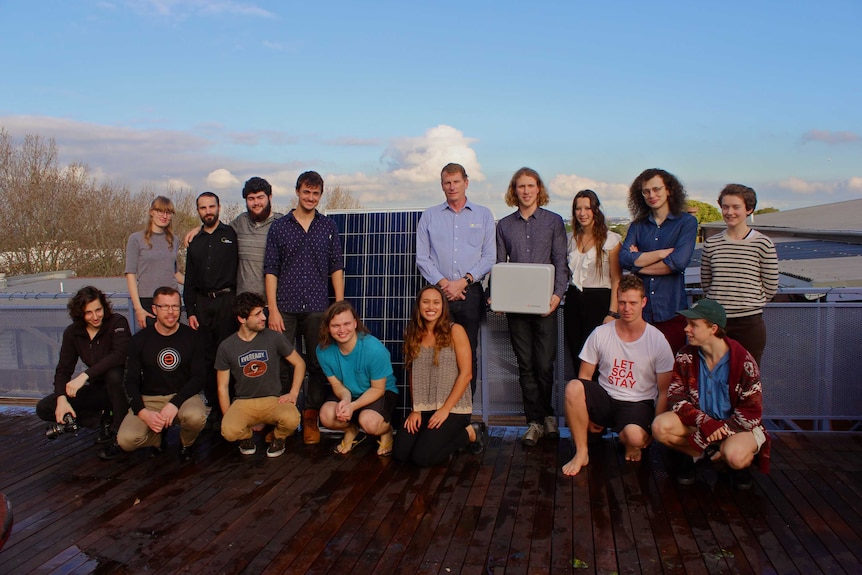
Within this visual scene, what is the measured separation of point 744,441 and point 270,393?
114 inches

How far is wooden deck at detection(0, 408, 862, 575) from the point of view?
308 cm

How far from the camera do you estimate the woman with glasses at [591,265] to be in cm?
448

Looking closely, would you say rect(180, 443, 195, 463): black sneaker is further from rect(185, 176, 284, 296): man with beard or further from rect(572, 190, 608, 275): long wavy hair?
rect(572, 190, 608, 275): long wavy hair

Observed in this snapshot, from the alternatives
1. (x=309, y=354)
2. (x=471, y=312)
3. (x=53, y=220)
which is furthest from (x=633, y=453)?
(x=53, y=220)

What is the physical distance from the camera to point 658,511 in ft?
11.6

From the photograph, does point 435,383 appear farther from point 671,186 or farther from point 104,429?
point 104,429

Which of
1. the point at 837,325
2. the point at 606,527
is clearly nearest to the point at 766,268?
the point at 837,325

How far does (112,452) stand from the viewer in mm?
4648

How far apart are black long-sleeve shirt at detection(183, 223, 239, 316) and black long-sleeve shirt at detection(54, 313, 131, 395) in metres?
0.50

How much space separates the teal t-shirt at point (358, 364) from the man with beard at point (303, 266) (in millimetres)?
283

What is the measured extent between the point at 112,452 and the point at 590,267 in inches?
137

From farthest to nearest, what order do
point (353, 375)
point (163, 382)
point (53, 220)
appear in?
point (53, 220) < point (163, 382) < point (353, 375)

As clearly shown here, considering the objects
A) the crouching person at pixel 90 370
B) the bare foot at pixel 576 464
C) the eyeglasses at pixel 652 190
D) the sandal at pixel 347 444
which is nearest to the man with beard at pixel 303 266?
the sandal at pixel 347 444

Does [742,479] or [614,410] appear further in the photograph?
[614,410]
